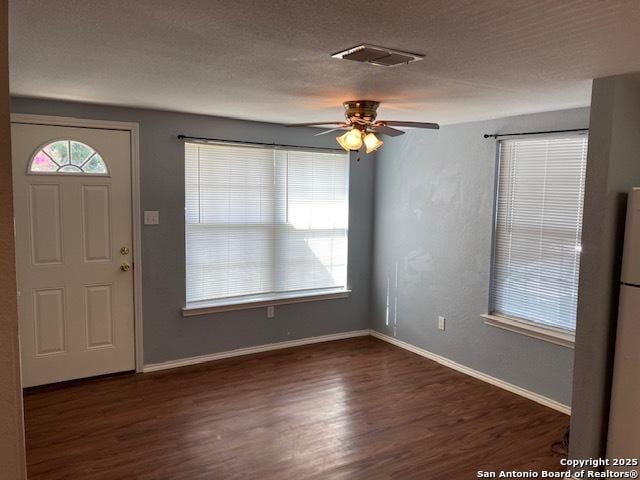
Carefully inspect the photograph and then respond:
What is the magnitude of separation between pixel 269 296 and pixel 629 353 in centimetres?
307

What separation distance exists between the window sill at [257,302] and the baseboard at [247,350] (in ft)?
1.32

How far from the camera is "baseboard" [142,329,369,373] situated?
168 inches

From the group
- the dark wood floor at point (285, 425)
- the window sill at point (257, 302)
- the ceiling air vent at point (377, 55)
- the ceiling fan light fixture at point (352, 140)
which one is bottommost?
the dark wood floor at point (285, 425)

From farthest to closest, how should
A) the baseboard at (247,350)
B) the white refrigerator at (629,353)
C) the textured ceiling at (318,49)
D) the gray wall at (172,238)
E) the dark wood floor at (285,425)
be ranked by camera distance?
1. the baseboard at (247,350)
2. the gray wall at (172,238)
3. the dark wood floor at (285,425)
4. the white refrigerator at (629,353)
5. the textured ceiling at (318,49)

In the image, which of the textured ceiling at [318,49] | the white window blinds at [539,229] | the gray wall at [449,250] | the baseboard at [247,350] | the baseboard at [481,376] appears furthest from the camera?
the baseboard at [247,350]

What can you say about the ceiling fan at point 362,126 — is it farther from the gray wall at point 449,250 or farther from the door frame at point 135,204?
the door frame at point 135,204

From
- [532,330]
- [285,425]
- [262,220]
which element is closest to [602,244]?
[532,330]

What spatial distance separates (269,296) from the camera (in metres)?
4.79

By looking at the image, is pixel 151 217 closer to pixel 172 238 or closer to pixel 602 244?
pixel 172 238

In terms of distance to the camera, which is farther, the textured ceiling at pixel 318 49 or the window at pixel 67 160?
the window at pixel 67 160

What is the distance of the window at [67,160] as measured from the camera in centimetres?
368

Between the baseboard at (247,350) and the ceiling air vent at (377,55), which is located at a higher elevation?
the ceiling air vent at (377,55)

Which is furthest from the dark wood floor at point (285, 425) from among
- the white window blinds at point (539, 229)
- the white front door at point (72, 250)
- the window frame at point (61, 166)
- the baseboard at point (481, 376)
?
the window frame at point (61, 166)

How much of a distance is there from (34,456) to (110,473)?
53 cm
